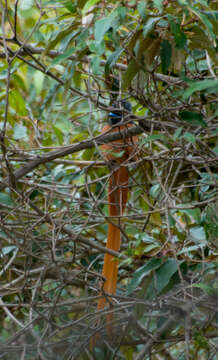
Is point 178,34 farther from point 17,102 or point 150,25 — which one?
point 17,102

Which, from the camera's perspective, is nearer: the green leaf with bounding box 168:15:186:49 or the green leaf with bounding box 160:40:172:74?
the green leaf with bounding box 168:15:186:49

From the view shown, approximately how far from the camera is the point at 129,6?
5.35 ft

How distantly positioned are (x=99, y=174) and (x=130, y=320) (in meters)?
1.22

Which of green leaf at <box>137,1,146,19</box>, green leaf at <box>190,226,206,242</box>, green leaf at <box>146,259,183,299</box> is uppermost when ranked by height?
green leaf at <box>137,1,146,19</box>

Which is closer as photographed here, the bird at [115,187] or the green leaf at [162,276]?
the green leaf at [162,276]

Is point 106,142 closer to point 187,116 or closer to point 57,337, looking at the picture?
point 187,116

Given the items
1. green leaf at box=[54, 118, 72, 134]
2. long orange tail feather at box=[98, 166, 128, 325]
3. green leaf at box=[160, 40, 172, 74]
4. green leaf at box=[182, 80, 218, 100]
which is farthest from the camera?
green leaf at box=[54, 118, 72, 134]

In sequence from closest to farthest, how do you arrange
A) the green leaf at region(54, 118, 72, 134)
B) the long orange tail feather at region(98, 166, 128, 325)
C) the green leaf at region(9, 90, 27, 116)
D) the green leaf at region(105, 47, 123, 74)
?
the green leaf at region(105, 47, 123, 74) < the long orange tail feather at region(98, 166, 128, 325) < the green leaf at region(54, 118, 72, 134) < the green leaf at region(9, 90, 27, 116)

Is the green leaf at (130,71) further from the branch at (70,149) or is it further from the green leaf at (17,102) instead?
the green leaf at (17,102)

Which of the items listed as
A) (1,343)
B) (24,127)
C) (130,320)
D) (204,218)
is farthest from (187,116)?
(24,127)

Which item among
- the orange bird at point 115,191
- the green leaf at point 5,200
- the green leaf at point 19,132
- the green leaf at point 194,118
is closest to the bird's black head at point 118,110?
the orange bird at point 115,191

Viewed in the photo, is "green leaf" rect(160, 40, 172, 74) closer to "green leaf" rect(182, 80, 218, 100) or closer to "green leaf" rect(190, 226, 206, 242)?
"green leaf" rect(182, 80, 218, 100)

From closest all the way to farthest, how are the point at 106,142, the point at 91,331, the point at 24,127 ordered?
the point at 91,331 < the point at 106,142 < the point at 24,127

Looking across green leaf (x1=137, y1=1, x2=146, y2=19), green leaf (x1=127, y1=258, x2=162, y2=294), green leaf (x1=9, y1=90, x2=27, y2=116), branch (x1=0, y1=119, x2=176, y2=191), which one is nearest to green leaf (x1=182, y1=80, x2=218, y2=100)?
green leaf (x1=137, y1=1, x2=146, y2=19)
